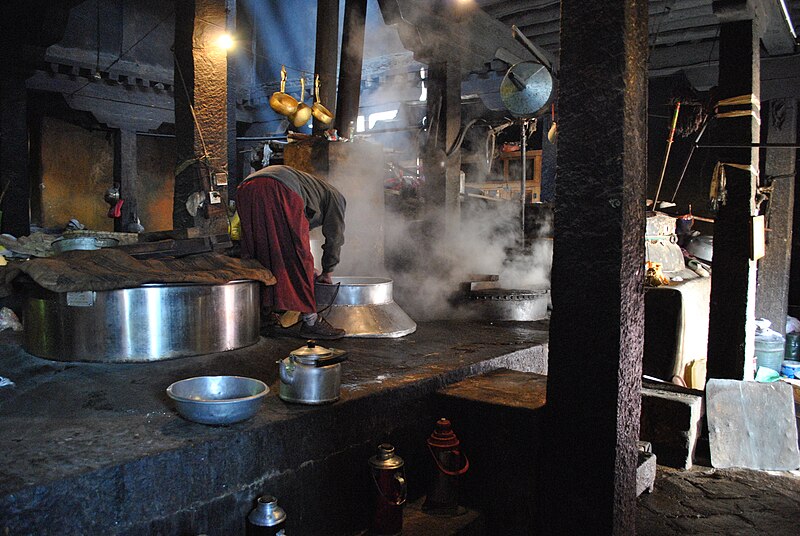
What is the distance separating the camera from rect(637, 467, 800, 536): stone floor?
4.07 m

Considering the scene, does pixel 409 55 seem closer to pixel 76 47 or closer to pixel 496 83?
pixel 496 83

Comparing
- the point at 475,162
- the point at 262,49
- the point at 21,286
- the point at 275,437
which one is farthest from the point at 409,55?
the point at 275,437

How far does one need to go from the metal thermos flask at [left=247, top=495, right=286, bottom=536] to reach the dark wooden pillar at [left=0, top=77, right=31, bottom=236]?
13191mm

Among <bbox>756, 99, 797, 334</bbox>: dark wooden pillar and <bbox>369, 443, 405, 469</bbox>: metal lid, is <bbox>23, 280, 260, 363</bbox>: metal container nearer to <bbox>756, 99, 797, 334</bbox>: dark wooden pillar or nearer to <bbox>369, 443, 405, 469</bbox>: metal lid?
<bbox>369, 443, 405, 469</bbox>: metal lid

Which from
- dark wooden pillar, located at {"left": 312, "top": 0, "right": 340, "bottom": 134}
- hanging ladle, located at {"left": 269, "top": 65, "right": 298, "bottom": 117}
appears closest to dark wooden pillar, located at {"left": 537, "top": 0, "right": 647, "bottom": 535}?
hanging ladle, located at {"left": 269, "top": 65, "right": 298, "bottom": 117}

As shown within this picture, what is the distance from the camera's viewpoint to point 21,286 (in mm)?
4492

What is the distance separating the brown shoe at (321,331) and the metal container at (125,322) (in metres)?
1.02

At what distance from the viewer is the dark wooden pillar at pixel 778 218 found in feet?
32.8

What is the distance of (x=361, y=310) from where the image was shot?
5.71 metres

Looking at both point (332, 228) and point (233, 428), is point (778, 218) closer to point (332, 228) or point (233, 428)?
point (332, 228)

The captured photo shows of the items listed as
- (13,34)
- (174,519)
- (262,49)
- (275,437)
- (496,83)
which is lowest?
(174,519)

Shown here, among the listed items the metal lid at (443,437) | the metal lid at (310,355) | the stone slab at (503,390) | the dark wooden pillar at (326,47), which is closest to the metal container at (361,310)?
the stone slab at (503,390)

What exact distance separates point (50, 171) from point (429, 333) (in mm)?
16722

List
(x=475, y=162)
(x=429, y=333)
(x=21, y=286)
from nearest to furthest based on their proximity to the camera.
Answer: (x=21, y=286), (x=429, y=333), (x=475, y=162)
